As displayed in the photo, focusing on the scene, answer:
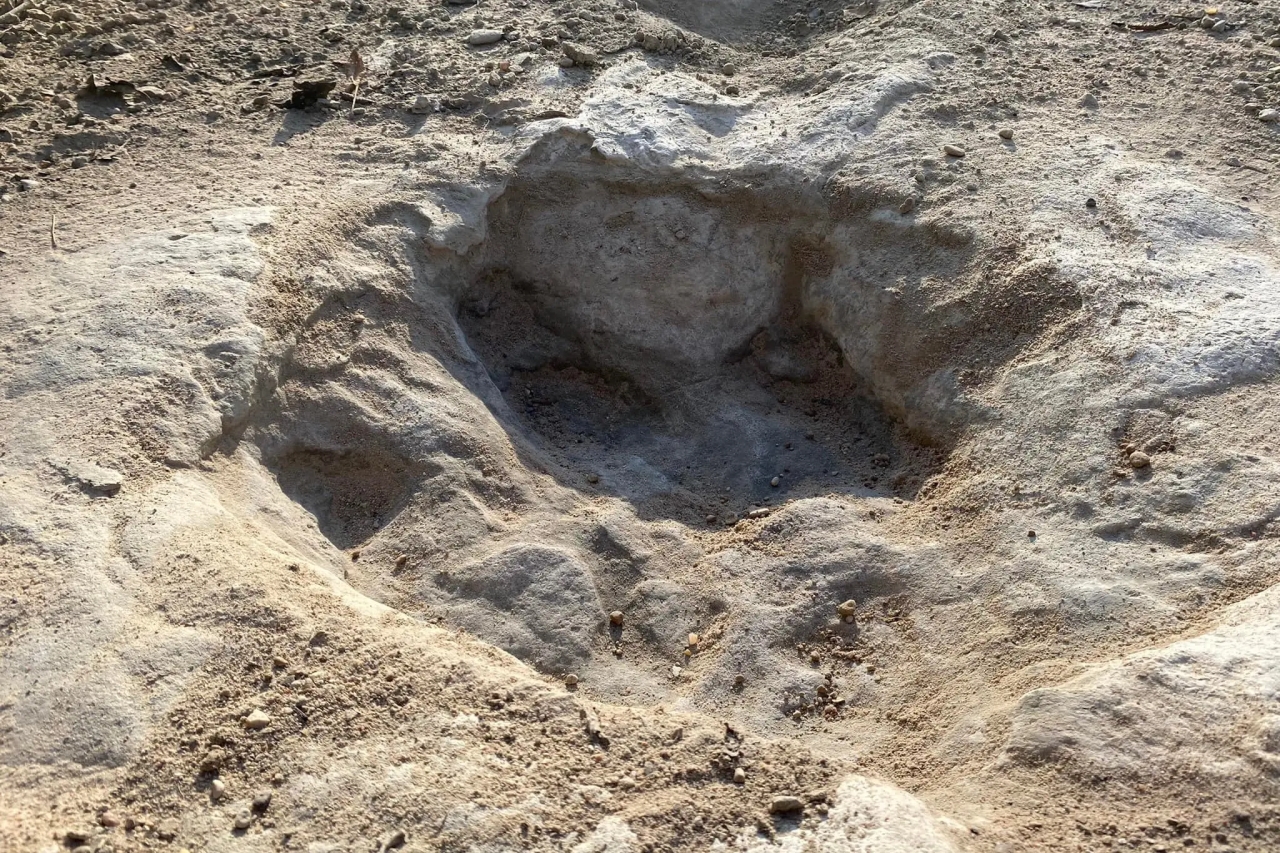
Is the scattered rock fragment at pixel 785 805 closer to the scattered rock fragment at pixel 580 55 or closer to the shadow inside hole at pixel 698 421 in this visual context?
the shadow inside hole at pixel 698 421

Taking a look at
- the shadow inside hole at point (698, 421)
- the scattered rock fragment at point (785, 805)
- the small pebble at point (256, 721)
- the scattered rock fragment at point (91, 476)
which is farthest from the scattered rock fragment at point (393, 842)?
the shadow inside hole at point (698, 421)

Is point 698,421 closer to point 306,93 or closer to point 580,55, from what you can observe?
point 580,55

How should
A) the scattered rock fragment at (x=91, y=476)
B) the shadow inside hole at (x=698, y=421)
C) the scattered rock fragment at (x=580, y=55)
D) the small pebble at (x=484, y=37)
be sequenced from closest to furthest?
1. the scattered rock fragment at (x=91, y=476)
2. the shadow inside hole at (x=698, y=421)
3. the scattered rock fragment at (x=580, y=55)
4. the small pebble at (x=484, y=37)

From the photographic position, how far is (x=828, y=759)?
2.75m

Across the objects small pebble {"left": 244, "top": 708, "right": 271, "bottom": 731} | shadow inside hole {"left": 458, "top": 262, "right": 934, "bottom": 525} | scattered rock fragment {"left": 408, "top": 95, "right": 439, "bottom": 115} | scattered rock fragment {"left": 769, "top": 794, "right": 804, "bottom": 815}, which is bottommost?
small pebble {"left": 244, "top": 708, "right": 271, "bottom": 731}

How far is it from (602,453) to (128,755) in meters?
2.02

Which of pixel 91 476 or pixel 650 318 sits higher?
pixel 650 318

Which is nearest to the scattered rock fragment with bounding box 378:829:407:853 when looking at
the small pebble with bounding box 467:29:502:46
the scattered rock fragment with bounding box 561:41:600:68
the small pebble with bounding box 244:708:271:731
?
the small pebble with bounding box 244:708:271:731

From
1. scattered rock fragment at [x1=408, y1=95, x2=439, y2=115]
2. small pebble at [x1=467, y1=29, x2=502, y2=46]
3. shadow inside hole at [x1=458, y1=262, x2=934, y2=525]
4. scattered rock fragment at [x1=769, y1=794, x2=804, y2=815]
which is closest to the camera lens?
scattered rock fragment at [x1=769, y1=794, x2=804, y2=815]

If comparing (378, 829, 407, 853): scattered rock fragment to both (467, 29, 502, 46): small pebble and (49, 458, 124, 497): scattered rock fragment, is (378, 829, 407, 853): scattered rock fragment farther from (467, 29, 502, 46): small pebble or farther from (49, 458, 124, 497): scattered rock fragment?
(467, 29, 502, 46): small pebble

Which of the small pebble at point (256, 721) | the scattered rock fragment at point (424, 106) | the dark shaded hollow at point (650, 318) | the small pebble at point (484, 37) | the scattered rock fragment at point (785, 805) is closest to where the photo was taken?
the scattered rock fragment at point (785, 805)

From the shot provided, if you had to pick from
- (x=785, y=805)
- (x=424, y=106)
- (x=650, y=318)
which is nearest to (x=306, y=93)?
(x=424, y=106)

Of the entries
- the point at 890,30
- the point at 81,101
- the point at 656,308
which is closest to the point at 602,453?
the point at 656,308

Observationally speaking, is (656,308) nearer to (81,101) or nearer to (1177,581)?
(1177,581)
